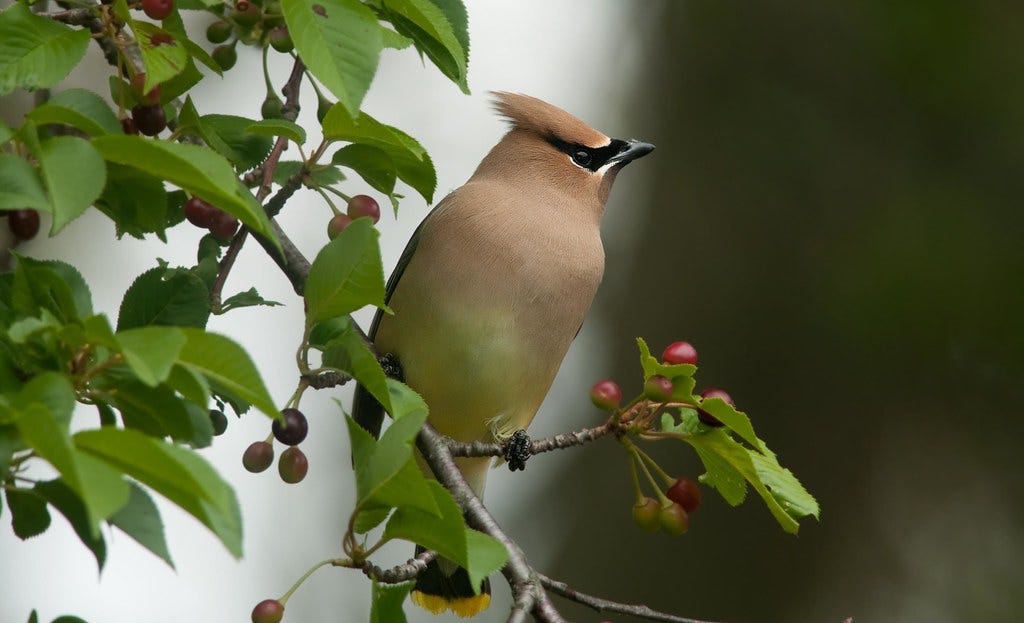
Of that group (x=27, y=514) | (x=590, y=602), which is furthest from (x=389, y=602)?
(x=27, y=514)

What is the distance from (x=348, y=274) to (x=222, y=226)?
2.14ft

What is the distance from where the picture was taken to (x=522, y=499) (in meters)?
7.68

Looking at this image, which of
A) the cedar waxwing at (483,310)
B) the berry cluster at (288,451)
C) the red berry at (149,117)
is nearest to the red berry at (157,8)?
the red berry at (149,117)

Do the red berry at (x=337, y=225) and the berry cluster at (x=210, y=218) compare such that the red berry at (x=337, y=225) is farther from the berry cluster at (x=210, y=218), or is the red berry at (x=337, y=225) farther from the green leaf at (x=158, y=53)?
the green leaf at (x=158, y=53)

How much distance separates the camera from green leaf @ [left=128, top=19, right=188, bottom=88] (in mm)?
2205

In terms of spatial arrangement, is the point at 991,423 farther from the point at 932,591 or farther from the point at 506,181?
the point at 506,181

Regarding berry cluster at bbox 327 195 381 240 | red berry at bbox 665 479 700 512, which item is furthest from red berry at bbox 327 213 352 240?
red berry at bbox 665 479 700 512

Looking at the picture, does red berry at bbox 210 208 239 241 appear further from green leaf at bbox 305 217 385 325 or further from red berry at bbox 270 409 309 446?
green leaf at bbox 305 217 385 325

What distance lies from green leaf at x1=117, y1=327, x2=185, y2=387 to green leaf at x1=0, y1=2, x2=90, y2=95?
61 cm

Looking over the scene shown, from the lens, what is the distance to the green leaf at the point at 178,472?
4.60ft

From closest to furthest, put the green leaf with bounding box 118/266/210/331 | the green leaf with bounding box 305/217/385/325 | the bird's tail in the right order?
the green leaf with bounding box 305/217/385/325 → the green leaf with bounding box 118/266/210/331 → the bird's tail

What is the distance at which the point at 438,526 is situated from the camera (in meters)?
2.08

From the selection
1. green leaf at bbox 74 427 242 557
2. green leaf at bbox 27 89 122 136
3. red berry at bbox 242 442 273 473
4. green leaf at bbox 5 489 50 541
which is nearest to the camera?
green leaf at bbox 74 427 242 557

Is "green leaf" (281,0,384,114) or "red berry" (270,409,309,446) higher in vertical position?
"green leaf" (281,0,384,114)
